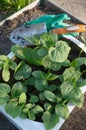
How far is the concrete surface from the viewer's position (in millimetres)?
2068

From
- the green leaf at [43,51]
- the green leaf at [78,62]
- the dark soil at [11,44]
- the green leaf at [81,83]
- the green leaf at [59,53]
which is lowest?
the dark soil at [11,44]

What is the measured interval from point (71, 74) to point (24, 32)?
0.59 meters

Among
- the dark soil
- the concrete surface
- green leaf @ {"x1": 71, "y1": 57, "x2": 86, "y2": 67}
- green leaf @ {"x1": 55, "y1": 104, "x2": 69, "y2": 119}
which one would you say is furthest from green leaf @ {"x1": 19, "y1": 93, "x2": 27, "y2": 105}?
the concrete surface

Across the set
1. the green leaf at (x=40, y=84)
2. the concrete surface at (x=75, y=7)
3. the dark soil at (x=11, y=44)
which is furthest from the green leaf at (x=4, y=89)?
the concrete surface at (x=75, y=7)

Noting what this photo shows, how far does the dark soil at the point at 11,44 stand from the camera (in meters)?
1.54

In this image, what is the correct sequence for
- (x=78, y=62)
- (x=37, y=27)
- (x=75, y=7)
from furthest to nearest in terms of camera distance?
(x=75, y=7)
(x=37, y=27)
(x=78, y=62)

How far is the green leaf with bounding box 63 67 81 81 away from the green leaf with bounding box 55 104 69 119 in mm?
117

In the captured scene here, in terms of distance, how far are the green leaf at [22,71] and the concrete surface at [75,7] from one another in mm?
829

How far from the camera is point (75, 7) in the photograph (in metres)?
2.12

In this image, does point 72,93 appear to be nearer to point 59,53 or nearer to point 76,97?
point 76,97

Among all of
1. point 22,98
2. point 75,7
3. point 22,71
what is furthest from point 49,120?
point 75,7

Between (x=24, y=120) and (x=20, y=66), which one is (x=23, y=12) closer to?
(x=20, y=66)

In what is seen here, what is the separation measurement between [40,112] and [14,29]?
2.50 feet

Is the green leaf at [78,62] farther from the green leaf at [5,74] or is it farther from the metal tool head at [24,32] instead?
the metal tool head at [24,32]
